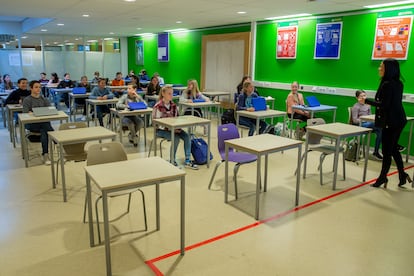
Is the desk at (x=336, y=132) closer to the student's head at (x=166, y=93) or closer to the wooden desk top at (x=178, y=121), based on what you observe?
the wooden desk top at (x=178, y=121)

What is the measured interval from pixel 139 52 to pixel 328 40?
8.77m

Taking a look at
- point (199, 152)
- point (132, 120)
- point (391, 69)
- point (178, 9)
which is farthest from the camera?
point (178, 9)

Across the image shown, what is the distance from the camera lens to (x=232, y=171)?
4.88 meters

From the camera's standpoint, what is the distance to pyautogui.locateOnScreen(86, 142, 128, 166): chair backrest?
3.07m

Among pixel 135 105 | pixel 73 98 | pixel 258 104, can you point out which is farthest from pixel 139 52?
pixel 258 104

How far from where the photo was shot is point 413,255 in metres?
2.84

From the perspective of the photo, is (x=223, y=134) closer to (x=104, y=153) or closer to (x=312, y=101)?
(x=104, y=153)

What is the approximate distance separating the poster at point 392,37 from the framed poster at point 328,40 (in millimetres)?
753

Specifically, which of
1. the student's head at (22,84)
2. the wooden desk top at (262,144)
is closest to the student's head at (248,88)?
the wooden desk top at (262,144)

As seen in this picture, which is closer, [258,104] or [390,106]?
[390,106]

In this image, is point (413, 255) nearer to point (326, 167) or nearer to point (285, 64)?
point (326, 167)

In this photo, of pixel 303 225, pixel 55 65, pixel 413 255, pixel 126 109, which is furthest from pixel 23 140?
pixel 55 65

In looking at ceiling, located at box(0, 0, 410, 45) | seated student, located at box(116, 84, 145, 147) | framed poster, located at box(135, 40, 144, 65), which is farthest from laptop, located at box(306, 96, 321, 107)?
framed poster, located at box(135, 40, 144, 65)

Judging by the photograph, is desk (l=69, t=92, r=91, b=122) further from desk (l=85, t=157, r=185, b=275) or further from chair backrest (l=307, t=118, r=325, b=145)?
desk (l=85, t=157, r=185, b=275)
